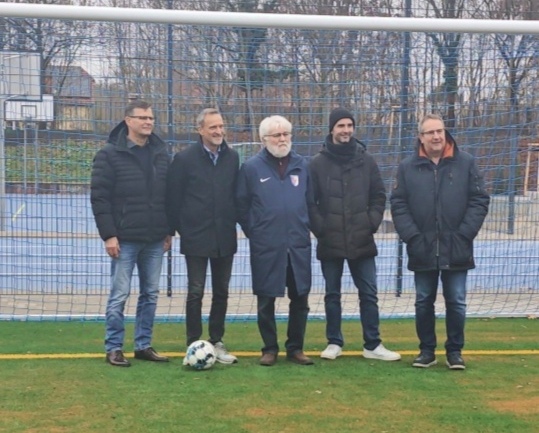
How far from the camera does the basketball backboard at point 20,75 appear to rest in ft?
24.3

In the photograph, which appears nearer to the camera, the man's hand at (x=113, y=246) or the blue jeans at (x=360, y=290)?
the man's hand at (x=113, y=246)

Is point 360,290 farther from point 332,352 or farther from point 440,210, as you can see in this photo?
point 440,210

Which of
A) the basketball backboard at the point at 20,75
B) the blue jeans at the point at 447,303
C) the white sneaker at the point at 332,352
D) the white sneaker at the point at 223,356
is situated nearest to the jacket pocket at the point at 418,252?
the blue jeans at the point at 447,303

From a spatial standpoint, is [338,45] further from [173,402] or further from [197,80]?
[173,402]

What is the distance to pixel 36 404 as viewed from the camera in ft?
16.4

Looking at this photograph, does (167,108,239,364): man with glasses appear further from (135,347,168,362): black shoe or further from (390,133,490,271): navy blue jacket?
(390,133,490,271): navy blue jacket

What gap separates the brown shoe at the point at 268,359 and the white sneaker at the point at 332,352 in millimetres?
411

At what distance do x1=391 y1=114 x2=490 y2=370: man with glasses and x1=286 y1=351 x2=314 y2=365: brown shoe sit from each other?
103 cm

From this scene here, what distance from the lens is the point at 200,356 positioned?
574cm

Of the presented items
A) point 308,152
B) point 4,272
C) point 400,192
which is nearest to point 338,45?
point 308,152

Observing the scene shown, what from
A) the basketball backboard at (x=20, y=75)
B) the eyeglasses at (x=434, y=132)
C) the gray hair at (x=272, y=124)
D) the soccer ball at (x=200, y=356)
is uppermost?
the basketball backboard at (x=20, y=75)

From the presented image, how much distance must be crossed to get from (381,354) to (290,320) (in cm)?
77

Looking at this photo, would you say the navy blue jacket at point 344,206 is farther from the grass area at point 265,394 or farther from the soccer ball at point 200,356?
the soccer ball at point 200,356

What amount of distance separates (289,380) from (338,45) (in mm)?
3563
